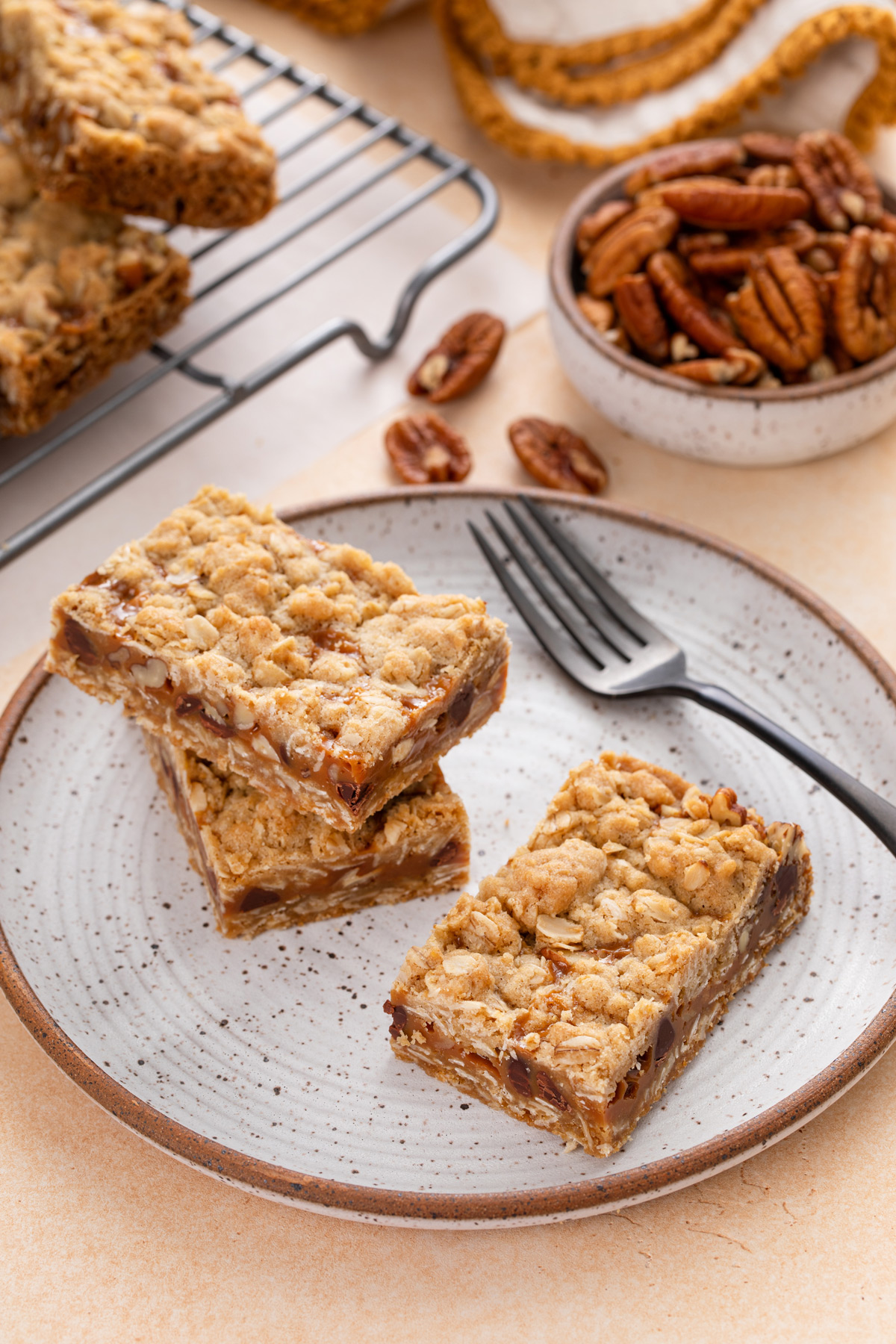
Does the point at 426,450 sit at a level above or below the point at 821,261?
below

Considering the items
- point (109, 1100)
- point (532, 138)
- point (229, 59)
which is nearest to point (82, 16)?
point (229, 59)

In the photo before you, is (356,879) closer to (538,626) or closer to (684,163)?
(538,626)

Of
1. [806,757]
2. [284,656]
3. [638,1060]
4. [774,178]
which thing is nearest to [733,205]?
[774,178]

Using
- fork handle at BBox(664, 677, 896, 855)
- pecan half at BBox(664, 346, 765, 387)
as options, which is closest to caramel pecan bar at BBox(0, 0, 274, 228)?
pecan half at BBox(664, 346, 765, 387)

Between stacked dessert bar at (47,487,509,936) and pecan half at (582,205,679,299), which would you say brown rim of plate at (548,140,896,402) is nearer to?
pecan half at (582,205,679,299)

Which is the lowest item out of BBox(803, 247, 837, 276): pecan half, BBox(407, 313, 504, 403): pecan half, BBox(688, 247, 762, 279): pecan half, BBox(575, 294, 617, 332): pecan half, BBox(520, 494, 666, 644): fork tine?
BBox(520, 494, 666, 644): fork tine

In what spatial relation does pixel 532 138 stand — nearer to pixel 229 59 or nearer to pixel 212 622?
pixel 229 59
